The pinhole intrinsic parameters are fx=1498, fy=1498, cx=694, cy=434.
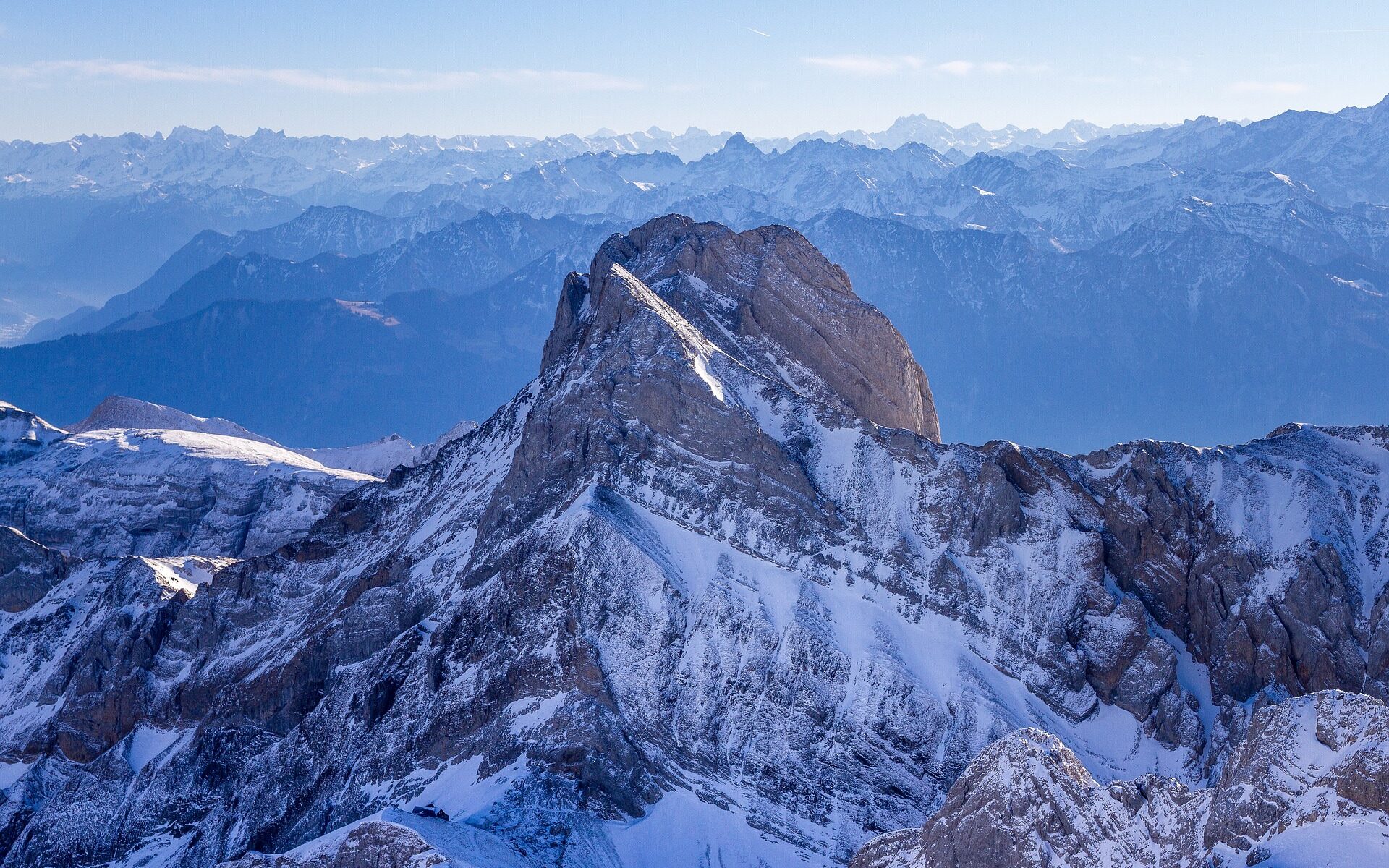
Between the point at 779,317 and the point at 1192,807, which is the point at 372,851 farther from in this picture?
the point at 779,317

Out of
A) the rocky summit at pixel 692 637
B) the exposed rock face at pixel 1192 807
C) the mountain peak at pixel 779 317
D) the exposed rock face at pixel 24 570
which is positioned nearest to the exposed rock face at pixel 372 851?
the rocky summit at pixel 692 637

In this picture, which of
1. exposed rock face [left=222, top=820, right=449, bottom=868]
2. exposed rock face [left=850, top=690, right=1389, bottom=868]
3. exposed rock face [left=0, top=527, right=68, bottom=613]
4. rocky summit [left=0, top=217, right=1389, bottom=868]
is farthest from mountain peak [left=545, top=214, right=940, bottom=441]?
exposed rock face [left=850, top=690, right=1389, bottom=868]

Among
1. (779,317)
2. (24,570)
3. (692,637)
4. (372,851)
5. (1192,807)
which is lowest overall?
(24,570)

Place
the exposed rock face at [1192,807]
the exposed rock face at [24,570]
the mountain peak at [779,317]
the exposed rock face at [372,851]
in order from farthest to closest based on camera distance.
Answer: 1. the exposed rock face at [24,570]
2. the mountain peak at [779,317]
3. the exposed rock face at [372,851]
4. the exposed rock face at [1192,807]

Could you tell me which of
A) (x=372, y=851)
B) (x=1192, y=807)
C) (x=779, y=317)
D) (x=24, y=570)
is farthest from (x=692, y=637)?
(x=24, y=570)

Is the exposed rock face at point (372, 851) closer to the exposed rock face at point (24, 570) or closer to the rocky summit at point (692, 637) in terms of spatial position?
the rocky summit at point (692, 637)

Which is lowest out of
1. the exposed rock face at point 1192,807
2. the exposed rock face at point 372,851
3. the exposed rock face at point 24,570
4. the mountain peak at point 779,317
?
the exposed rock face at point 24,570

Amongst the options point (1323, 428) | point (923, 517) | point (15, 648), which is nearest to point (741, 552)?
point (923, 517)

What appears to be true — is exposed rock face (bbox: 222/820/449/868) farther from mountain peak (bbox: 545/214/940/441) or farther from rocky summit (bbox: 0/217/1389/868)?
mountain peak (bbox: 545/214/940/441)

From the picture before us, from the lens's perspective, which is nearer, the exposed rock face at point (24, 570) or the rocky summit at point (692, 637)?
the rocky summit at point (692, 637)
